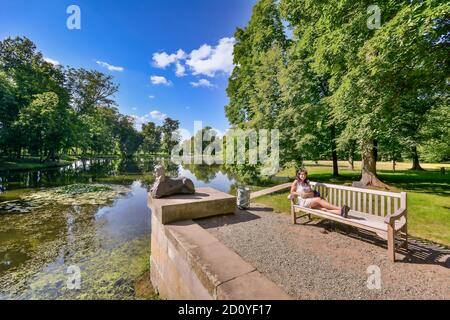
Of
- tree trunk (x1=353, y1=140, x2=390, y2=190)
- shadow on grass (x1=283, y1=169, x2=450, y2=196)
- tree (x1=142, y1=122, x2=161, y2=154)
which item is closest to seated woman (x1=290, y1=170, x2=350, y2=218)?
tree trunk (x1=353, y1=140, x2=390, y2=190)

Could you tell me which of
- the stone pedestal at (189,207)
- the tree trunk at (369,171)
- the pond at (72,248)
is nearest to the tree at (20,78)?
the pond at (72,248)

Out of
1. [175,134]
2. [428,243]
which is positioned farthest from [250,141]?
[175,134]

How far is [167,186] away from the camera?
5531 mm

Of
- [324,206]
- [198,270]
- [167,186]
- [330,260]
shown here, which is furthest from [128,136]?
[330,260]

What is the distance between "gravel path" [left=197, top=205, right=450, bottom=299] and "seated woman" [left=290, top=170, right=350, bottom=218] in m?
0.53

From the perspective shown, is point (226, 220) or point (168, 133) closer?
point (226, 220)

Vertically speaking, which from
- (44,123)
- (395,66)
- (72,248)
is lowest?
(72,248)

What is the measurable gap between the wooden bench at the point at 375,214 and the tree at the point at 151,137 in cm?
7425

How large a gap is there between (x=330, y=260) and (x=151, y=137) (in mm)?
76635

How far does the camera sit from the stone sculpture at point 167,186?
5.39 meters

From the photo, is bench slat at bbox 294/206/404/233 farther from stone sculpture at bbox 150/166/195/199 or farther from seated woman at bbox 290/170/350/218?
stone sculpture at bbox 150/166/195/199

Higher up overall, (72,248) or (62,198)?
(62,198)

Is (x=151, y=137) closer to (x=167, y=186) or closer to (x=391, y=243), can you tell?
(x=167, y=186)

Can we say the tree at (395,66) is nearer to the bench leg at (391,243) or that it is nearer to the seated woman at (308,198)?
the seated woman at (308,198)
